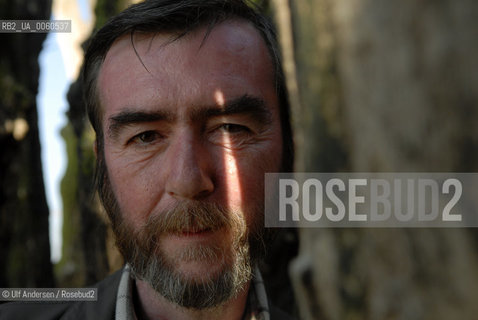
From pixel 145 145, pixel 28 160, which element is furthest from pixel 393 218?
pixel 28 160

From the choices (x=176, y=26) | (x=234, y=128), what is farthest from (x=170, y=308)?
(x=176, y=26)

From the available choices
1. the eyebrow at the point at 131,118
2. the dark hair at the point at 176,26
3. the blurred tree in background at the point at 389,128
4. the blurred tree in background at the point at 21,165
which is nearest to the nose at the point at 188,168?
the eyebrow at the point at 131,118

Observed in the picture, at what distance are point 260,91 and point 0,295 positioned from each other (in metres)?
2.51

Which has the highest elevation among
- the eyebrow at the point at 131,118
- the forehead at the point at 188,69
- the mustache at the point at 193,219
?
the forehead at the point at 188,69

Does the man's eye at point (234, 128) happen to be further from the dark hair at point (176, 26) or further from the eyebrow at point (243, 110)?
the dark hair at point (176, 26)

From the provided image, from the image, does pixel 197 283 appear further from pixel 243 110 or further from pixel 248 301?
pixel 243 110

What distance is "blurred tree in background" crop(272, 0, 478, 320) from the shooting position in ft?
1.86

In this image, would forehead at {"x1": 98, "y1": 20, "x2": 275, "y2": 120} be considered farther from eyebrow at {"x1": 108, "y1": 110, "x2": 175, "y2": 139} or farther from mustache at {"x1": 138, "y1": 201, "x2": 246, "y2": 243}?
mustache at {"x1": 138, "y1": 201, "x2": 246, "y2": 243}

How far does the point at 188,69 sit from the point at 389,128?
3.82ft

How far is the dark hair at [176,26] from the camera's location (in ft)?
5.84

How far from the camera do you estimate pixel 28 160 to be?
14.9 ft

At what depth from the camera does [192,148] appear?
1.52m

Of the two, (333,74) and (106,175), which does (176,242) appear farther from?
(333,74)

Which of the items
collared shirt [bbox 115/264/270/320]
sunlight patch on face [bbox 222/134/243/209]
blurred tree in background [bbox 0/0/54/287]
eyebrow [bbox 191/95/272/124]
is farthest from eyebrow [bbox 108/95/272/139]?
blurred tree in background [bbox 0/0/54/287]
